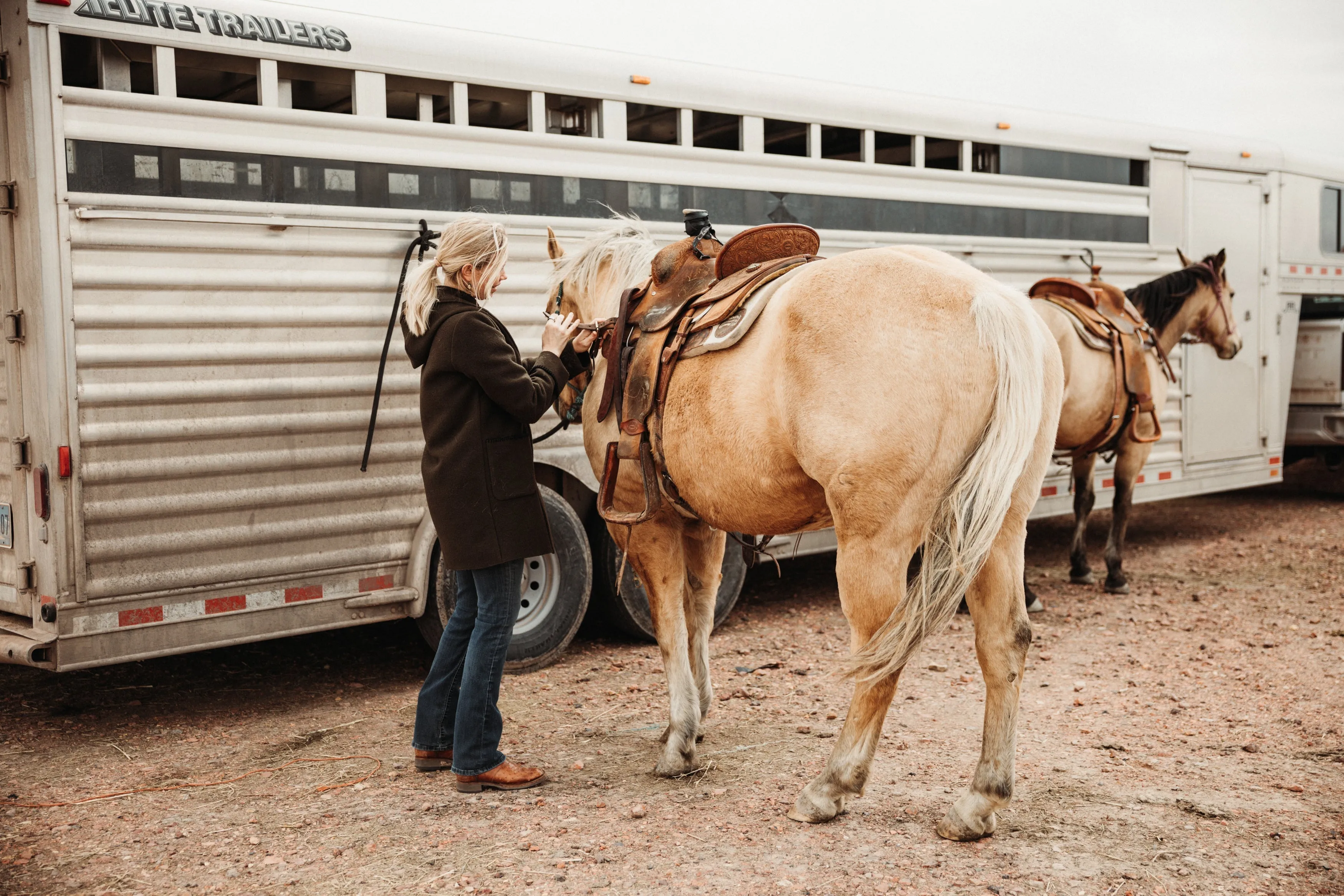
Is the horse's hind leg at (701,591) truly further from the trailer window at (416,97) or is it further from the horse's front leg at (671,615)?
the trailer window at (416,97)

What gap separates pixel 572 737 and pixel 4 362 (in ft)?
8.82

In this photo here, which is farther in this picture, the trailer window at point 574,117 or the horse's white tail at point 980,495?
the trailer window at point 574,117

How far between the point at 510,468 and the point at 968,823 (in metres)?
1.80

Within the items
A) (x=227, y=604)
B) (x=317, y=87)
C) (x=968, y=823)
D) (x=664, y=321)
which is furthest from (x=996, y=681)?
(x=317, y=87)

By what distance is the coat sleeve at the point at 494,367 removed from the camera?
11.4 ft

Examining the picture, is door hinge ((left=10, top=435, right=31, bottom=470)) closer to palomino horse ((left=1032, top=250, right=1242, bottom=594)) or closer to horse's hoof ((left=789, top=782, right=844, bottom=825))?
horse's hoof ((left=789, top=782, right=844, bottom=825))

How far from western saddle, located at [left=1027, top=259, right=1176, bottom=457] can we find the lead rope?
3905 mm

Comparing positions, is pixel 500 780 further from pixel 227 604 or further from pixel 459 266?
pixel 459 266

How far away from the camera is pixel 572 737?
4336 millimetres

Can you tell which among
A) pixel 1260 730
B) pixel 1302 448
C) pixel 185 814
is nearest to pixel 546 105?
pixel 185 814

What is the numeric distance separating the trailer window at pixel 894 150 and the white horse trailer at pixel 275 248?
0.59ft

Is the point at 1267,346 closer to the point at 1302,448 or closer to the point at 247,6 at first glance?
the point at 1302,448

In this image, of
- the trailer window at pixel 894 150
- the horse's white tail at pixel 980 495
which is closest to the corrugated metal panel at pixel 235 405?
the horse's white tail at pixel 980 495

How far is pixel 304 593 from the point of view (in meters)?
4.58
